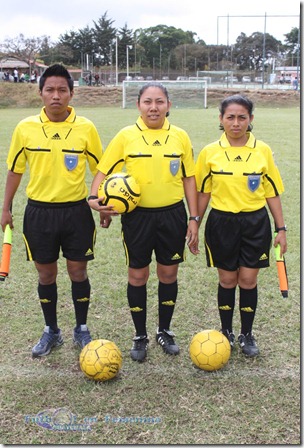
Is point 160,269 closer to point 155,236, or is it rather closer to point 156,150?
point 155,236

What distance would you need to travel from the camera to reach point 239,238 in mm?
3609

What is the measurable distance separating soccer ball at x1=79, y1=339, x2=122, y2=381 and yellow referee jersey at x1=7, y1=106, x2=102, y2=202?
1113 millimetres

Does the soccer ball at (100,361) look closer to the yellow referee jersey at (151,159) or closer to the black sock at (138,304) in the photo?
the black sock at (138,304)

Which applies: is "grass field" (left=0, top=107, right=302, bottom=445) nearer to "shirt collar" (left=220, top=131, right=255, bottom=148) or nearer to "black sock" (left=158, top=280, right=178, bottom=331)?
"black sock" (left=158, top=280, right=178, bottom=331)

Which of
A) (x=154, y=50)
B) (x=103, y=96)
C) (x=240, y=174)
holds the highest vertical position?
(x=154, y=50)

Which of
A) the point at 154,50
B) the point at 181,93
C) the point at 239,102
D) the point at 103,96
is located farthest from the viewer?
the point at 154,50

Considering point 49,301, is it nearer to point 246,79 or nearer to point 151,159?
point 151,159

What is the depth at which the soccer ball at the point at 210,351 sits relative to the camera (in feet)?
11.5

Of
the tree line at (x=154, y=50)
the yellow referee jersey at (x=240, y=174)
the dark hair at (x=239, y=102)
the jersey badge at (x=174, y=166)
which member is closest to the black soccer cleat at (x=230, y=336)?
the yellow referee jersey at (x=240, y=174)

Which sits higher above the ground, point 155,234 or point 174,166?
point 174,166

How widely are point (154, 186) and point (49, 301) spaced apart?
1.30m

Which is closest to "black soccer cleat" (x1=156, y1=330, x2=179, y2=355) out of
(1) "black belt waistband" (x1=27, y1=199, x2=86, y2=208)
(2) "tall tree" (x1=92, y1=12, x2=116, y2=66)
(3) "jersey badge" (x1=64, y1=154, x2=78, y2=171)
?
(1) "black belt waistband" (x1=27, y1=199, x2=86, y2=208)

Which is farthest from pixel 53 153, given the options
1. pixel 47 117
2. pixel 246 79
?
pixel 246 79

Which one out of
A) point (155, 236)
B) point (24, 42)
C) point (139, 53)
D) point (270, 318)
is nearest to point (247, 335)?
point (270, 318)
